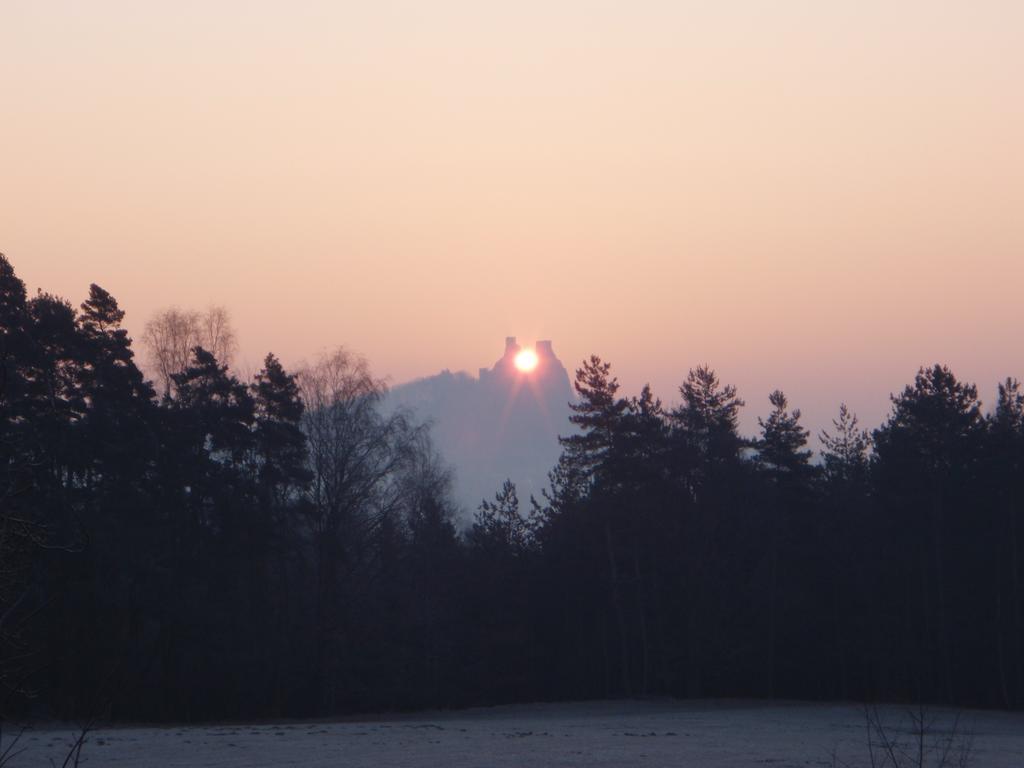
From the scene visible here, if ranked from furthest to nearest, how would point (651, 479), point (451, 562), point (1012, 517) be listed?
1. point (451, 562)
2. point (651, 479)
3. point (1012, 517)

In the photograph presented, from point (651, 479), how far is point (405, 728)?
68.3 feet

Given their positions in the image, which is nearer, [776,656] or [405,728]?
[405,728]

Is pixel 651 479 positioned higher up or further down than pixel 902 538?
higher up

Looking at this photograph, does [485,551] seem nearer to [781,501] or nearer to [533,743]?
[781,501]

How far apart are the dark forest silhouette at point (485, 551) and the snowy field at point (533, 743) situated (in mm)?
8859

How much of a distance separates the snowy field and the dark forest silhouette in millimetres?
8859

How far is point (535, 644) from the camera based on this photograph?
185 ft

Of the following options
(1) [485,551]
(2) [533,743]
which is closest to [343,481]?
(1) [485,551]

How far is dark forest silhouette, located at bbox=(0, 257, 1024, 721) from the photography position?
41.7 m

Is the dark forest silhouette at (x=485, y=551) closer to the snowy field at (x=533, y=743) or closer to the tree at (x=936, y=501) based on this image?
the tree at (x=936, y=501)

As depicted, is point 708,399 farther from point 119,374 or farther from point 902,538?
point 119,374

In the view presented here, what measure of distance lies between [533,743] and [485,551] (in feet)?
98.2

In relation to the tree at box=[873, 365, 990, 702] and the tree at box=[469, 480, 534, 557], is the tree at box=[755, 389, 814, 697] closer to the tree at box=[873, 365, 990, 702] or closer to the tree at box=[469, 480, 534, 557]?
the tree at box=[873, 365, 990, 702]

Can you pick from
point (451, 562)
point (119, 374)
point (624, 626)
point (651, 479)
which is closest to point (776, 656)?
point (624, 626)
